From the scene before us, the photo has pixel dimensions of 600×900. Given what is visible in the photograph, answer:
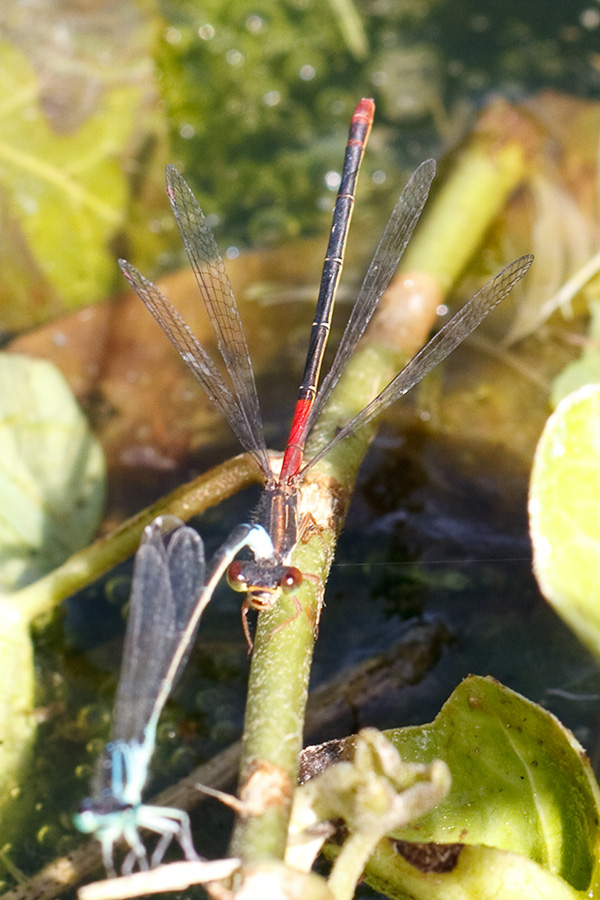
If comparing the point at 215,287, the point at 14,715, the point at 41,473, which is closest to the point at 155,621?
the point at 14,715

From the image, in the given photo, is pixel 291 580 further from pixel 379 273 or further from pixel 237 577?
pixel 379 273

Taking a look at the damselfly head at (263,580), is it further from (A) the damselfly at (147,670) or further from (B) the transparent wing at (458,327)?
(B) the transparent wing at (458,327)

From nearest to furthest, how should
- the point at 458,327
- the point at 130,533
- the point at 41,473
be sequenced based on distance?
the point at 130,533, the point at 458,327, the point at 41,473

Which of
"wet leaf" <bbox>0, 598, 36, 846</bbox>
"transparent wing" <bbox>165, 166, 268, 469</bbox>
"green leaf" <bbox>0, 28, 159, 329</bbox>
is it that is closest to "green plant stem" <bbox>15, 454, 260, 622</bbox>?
"wet leaf" <bbox>0, 598, 36, 846</bbox>

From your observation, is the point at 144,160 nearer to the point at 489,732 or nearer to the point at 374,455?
the point at 374,455

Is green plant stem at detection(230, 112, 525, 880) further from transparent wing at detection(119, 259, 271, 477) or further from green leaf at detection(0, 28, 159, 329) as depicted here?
green leaf at detection(0, 28, 159, 329)

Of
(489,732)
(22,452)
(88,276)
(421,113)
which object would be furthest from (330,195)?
(489,732)

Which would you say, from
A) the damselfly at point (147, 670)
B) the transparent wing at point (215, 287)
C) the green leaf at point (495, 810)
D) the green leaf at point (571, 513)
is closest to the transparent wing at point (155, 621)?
the damselfly at point (147, 670)
